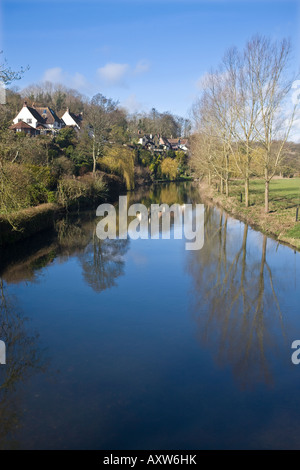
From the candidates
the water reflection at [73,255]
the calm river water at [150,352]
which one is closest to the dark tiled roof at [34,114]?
the water reflection at [73,255]

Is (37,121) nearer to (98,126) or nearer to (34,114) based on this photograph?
(34,114)

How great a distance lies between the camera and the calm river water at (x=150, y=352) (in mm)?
5699

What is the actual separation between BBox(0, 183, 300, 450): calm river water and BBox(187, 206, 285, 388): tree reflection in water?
0.12 ft

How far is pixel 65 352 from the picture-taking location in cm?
809

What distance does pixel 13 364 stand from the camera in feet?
25.3

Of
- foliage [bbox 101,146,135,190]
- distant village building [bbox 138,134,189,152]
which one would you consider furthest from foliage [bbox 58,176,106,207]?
distant village building [bbox 138,134,189,152]

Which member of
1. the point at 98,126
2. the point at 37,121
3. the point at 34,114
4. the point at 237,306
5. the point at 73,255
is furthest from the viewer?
the point at 34,114

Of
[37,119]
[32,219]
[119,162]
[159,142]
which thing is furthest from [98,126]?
[159,142]

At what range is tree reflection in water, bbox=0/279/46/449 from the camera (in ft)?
19.4

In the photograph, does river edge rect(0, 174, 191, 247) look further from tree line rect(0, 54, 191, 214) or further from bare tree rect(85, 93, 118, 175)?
bare tree rect(85, 93, 118, 175)

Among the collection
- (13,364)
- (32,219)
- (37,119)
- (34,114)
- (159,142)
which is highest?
(159,142)

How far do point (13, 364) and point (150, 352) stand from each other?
2710mm

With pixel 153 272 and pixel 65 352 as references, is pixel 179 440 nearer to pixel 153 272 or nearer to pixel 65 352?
pixel 65 352
